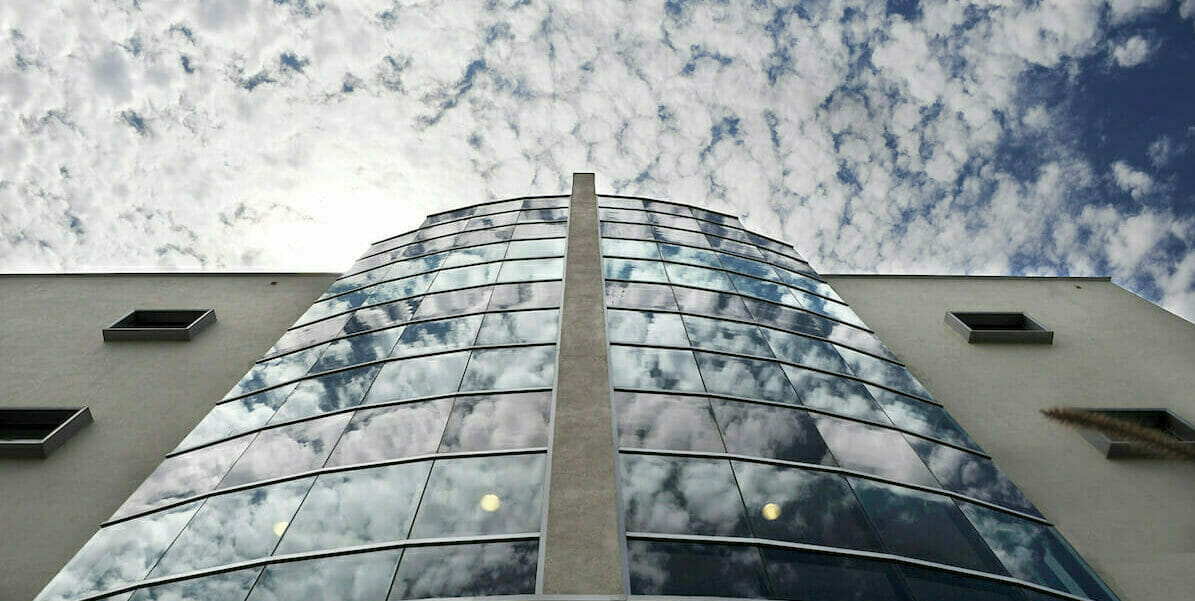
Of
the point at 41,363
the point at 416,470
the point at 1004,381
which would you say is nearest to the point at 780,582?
the point at 416,470

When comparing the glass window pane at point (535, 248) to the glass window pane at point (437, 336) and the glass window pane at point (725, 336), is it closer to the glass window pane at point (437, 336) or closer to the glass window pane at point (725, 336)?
the glass window pane at point (437, 336)

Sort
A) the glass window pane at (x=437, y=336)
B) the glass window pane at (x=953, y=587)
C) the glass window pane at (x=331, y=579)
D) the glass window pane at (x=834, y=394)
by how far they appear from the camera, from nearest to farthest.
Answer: the glass window pane at (x=331, y=579) < the glass window pane at (x=953, y=587) < the glass window pane at (x=834, y=394) < the glass window pane at (x=437, y=336)

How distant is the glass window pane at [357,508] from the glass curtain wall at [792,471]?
304 centimetres

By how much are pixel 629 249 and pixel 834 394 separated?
7.33 meters

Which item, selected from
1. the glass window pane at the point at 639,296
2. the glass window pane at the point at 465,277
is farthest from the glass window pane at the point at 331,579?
the glass window pane at the point at 465,277

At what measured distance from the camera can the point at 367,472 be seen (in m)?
9.88

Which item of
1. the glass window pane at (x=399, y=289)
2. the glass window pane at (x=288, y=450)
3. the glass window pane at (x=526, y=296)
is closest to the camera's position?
the glass window pane at (x=288, y=450)

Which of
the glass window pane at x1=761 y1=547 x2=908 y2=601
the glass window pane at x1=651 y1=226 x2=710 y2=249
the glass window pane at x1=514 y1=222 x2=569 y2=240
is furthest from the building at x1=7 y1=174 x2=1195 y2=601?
the glass window pane at x1=651 y1=226 x2=710 y2=249

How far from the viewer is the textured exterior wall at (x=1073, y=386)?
1182cm

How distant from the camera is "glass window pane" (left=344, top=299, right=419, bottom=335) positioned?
603 inches

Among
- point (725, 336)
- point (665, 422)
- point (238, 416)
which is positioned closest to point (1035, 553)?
point (665, 422)

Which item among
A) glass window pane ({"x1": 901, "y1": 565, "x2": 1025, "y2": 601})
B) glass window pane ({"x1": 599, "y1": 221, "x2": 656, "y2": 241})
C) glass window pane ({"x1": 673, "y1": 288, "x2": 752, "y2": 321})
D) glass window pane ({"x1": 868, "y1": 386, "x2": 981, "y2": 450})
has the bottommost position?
glass window pane ({"x1": 901, "y1": 565, "x2": 1025, "y2": 601})

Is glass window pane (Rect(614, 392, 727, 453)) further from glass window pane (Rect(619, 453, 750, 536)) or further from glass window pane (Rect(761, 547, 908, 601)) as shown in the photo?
glass window pane (Rect(761, 547, 908, 601))

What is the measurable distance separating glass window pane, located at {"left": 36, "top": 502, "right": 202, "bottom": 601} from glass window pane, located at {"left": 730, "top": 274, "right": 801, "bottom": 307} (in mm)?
12563
